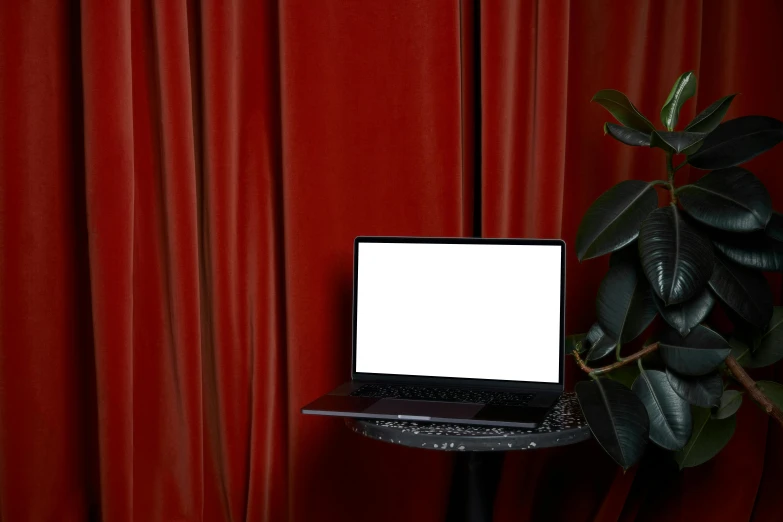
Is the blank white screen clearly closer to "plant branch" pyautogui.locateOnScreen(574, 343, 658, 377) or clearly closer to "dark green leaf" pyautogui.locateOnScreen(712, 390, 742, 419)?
"plant branch" pyautogui.locateOnScreen(574, 343, 658, 377)

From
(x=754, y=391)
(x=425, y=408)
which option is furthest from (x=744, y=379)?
(x=425, y=408)

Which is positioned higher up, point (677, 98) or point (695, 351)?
point (677, 98)

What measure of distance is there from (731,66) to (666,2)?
7.5 inches

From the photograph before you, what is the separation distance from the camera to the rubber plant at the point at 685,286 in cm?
112

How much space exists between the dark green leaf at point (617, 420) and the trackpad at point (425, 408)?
0.17 meters

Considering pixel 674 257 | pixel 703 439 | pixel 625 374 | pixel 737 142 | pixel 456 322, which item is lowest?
pixel 703 439

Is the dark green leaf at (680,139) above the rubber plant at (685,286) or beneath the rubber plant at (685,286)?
above

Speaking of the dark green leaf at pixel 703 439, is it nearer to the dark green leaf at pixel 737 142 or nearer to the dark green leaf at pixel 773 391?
the dark green leaf at pixel 773 391

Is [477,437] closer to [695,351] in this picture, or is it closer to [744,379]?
[695,351]

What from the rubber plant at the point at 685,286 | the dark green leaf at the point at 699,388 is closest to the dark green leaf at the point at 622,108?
the rubber plant at the point at 685,286

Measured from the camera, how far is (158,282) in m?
1.39

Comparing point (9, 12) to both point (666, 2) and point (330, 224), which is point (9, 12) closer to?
point (330, 224)

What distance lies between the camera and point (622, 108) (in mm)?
1308

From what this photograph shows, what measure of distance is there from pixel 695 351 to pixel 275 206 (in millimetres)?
808
